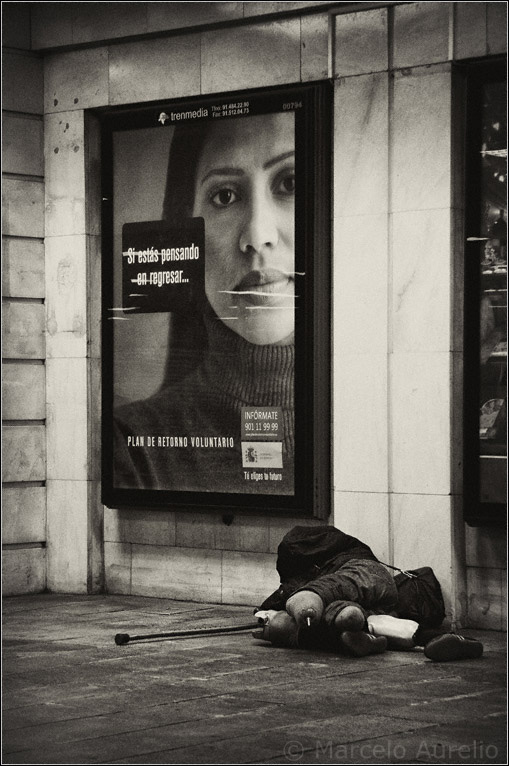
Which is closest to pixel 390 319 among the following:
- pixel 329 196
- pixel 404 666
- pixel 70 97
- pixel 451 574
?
pixel 329 196

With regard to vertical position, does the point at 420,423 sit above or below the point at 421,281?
below

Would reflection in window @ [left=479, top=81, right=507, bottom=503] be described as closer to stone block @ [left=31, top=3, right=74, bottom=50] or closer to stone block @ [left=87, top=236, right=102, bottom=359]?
stone block @ [left=87, top=236, right=102, bottom=359]

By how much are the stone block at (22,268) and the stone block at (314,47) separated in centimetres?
312

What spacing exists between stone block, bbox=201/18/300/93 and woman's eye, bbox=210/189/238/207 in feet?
2.88

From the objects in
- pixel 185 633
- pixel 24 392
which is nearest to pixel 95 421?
pixel 24 392

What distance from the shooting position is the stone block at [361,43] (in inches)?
434

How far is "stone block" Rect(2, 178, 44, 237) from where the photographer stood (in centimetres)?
1298

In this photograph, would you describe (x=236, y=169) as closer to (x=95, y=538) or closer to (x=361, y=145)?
(x=361, y=145)

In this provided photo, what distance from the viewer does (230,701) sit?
306 inches

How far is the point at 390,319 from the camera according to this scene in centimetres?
1098

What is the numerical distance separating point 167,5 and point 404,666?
616 centimetres

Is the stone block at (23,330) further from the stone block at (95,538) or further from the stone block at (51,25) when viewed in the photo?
the stone block at (51,25)

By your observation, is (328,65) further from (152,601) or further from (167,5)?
(152,601)

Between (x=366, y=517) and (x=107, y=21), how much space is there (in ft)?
16.3
